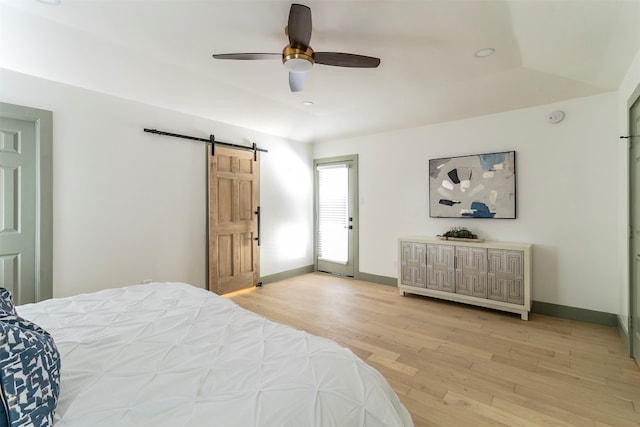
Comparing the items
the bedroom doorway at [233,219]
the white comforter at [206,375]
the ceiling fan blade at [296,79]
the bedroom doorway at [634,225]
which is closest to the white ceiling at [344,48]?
the ceiling fan blade at [296,79]

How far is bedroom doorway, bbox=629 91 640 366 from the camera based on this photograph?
94.1 inches

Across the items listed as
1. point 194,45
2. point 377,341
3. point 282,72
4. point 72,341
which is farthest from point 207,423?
point 282,72

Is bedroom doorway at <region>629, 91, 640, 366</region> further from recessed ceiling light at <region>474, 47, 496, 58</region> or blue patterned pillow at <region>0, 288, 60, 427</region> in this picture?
blue patterned pillow at <region>0, 288, 60, 427</region>

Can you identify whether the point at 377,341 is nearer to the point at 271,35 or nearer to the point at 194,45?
the point at 271,35

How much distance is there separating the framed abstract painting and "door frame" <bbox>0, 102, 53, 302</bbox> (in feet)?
14.7

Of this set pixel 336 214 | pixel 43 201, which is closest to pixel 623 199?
pixel 336 214

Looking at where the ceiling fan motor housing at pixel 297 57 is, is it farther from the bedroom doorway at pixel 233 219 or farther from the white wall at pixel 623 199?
the white wall at pixel 623 199

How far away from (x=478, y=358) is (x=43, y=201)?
416 cm

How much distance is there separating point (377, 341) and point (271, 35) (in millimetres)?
2893

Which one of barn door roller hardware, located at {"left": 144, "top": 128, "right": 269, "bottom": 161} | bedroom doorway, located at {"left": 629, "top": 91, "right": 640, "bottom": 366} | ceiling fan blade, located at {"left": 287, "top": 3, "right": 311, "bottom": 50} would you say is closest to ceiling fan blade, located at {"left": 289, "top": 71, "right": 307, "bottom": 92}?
ceiling fan blade, located at {"left": 287, "top": 3, "right": 311, "bottom": 50}

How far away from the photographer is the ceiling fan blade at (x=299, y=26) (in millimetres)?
1909

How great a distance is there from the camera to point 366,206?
516 cm

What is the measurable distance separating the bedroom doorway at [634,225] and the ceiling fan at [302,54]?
7.21 ft

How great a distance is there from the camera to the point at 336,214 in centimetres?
557
